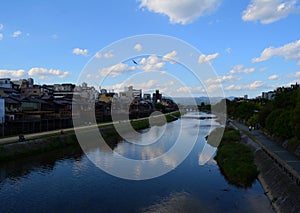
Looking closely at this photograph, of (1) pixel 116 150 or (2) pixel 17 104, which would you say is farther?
(2) pixel 17 104

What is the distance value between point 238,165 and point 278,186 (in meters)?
4.36

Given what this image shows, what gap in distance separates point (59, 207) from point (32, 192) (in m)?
2.59

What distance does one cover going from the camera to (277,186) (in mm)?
12773

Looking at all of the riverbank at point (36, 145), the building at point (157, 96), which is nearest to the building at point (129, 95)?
the building at point (157, 96)

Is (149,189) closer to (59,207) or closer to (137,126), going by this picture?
(59,207)

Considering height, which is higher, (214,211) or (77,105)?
(77,105)

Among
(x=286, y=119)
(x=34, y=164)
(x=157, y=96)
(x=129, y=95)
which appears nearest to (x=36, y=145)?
(x=34, y=164)

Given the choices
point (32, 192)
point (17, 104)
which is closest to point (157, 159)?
point (32, 192)

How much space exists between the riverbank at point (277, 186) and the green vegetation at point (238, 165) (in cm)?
50

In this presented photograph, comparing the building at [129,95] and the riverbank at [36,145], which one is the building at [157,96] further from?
the riverbank at [36,145]

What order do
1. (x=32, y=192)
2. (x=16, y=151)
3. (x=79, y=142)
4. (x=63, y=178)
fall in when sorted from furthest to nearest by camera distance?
1. (x=79, y=142)
2. (x=16, y=151)
3. (x=63, y=178)
4. (x=32, y=192)

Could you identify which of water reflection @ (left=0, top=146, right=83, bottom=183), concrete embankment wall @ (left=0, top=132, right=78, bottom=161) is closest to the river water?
water reflection @ (left=0, top=146, right=83, bottom=183)

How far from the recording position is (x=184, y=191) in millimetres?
13688

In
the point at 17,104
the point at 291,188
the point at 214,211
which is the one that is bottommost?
the point at 214,211
